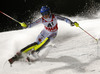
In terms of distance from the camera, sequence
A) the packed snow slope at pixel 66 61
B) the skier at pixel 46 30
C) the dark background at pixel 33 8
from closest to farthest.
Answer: the packed snow slope at pixel 66 61 < the skier at pixel 46 30 < the dark background at pixel 33 8

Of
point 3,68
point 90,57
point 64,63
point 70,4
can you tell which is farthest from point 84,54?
point 70,4

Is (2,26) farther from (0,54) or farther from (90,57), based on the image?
(90,57)

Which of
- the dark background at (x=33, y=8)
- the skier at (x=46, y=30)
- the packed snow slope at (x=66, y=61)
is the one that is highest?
the dark background at (x=33, y=8)

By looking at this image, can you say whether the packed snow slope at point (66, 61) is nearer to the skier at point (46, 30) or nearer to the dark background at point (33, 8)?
the skier at point (46, 30)

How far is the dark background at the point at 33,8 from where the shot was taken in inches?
439

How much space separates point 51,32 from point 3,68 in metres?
1.58

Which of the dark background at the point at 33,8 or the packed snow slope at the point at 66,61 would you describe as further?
the dark background at the point at 33,8

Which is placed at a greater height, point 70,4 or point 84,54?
point 70,4

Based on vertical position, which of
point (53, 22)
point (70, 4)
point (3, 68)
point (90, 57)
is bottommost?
point (3, 68)

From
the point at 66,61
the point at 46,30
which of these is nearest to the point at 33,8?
the point at 46,30

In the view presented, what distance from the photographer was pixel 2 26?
1132 centimetres

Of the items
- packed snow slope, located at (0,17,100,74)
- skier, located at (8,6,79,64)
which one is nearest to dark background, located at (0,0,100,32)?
packed snow slope, located at (0,17,100,74)

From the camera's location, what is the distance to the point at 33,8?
1168 centimetres

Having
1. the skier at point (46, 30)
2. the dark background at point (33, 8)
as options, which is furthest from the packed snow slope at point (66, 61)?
the dark background at point (33, 8)
